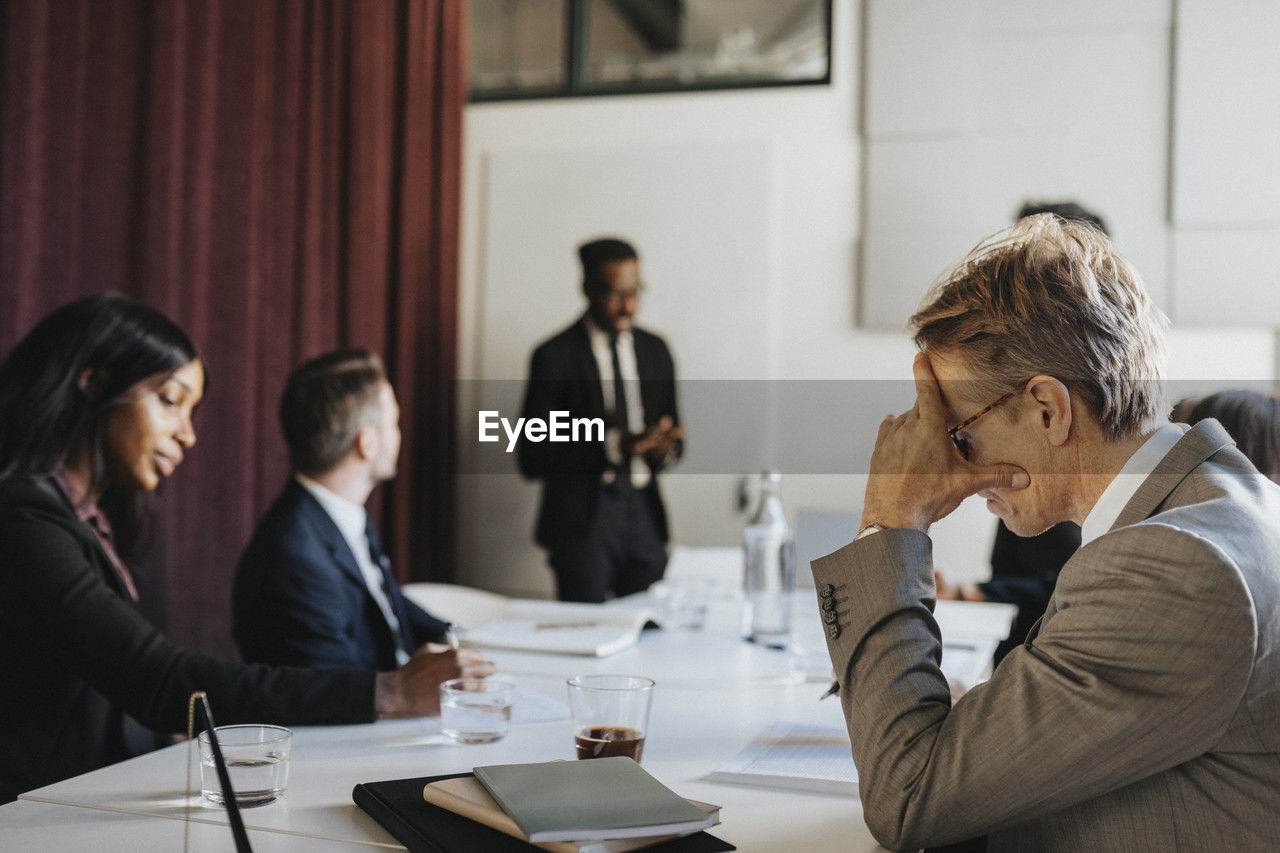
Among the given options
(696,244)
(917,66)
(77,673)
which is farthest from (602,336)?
(77,673)

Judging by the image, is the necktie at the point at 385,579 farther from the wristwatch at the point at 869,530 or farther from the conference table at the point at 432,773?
the wristwatch at the point at 869,530

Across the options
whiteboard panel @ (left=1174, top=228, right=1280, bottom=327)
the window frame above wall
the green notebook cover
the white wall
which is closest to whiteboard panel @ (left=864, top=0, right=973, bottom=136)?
the white wall

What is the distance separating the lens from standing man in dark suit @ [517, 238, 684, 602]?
12.9 feet

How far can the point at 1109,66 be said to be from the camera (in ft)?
12.9

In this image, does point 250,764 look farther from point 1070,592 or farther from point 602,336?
point 602,336

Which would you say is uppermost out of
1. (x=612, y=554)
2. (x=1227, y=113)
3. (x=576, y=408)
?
(x=1227, y=113)

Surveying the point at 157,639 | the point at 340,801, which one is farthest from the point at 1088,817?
the point at 157,639

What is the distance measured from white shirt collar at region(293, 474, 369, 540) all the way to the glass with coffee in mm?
988

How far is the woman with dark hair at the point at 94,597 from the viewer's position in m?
1.46

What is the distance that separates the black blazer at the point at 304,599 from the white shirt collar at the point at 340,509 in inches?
2.0

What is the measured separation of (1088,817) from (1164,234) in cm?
343

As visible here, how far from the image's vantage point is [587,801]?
0.96 metres

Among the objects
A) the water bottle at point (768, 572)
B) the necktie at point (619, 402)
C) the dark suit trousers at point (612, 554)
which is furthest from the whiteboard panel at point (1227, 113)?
the water bottle at point (768, 572)

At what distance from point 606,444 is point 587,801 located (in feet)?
10.1
